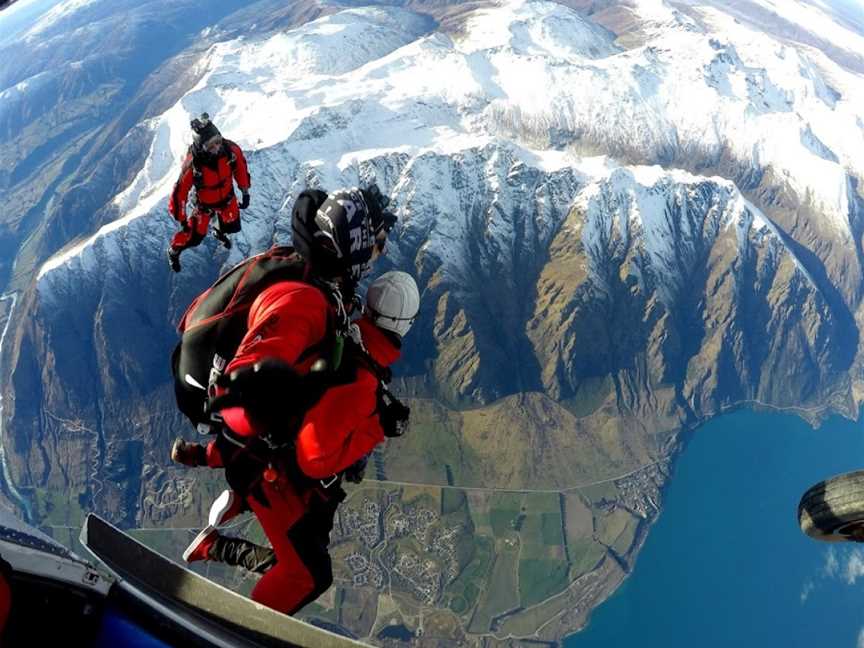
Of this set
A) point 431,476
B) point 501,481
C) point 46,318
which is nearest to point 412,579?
point 431,476

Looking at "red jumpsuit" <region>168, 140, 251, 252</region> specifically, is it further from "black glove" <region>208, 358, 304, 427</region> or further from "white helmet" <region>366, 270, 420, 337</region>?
"black glove" <region>208, 358, 304, 427</region>

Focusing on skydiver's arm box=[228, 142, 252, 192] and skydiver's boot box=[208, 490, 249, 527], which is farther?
skydiver's arm box=[228, 142, 252, 192]

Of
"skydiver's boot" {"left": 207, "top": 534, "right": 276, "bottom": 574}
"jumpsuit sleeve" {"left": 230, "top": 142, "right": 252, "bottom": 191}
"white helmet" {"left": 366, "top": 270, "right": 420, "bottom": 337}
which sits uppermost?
"white helmet" {"left": 366, "top": 270, "right": 420, "bottom": 337}

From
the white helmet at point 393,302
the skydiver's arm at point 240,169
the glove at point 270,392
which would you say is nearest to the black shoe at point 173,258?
the skydiver's arm at point 240,169

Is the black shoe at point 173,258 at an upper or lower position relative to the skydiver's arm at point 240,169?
lower

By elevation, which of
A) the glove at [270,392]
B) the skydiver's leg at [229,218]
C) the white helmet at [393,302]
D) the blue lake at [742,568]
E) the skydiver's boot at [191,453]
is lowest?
the blue lake at [742,568]

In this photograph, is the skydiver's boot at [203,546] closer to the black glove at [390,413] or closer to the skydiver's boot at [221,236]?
the black glove at [390,413]

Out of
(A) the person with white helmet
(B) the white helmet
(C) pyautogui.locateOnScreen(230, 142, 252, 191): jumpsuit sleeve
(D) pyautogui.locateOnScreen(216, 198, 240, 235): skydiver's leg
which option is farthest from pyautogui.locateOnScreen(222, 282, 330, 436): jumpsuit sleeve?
(D) pyautogui.locateOnScreen(216, 198, 240, 235): skydiver's leg
